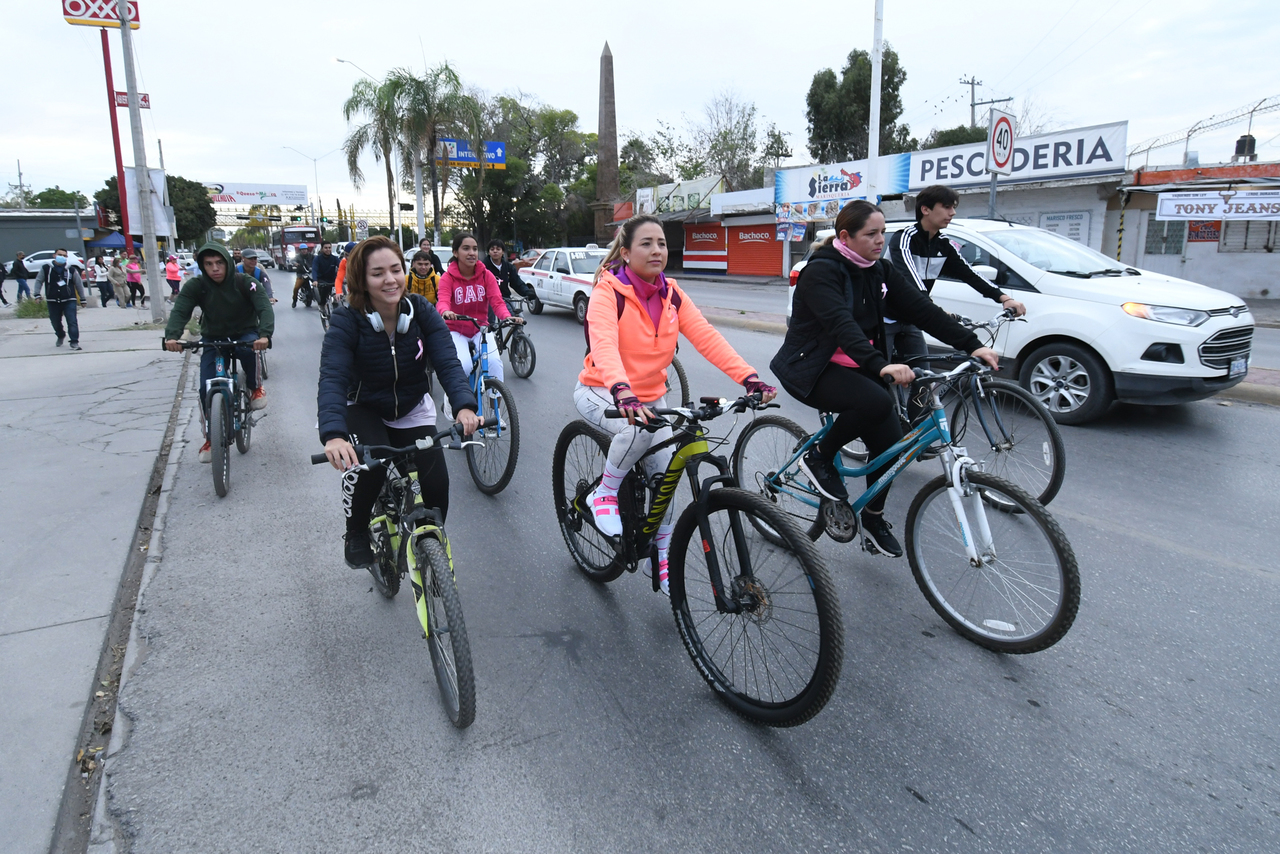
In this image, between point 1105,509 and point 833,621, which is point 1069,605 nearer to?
point 833,621

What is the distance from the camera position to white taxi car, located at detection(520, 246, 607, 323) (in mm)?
17125

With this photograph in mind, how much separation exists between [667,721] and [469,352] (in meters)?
4.59

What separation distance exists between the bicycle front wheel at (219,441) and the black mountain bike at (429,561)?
112 inches

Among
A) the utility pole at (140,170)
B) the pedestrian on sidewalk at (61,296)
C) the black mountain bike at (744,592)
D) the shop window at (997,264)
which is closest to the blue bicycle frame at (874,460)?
the black mountain bike at (744,592)

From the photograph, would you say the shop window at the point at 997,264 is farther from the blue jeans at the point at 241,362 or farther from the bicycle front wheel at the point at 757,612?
the blue jeans at the point at 241,362

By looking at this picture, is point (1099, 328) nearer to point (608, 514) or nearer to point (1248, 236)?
point (608, 514)

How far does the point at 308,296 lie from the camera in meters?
23.1

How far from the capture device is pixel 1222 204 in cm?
1738

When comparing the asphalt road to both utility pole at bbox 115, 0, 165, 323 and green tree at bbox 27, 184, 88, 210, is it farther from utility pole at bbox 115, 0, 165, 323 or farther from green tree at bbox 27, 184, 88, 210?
green tree at bbox 27, 184, 88, 210

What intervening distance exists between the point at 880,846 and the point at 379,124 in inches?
1500

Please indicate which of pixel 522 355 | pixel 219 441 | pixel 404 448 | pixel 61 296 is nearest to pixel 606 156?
pixel 61 296

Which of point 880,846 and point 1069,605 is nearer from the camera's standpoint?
point 880,846

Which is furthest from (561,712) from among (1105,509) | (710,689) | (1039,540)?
(1105,509)

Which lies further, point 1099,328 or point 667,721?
point 1099,328
